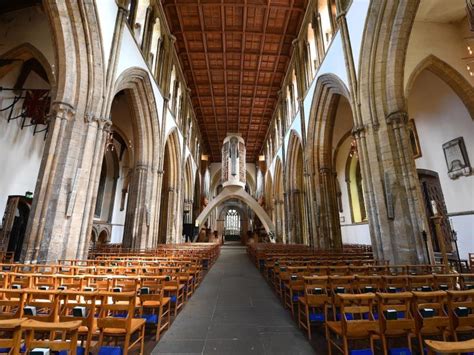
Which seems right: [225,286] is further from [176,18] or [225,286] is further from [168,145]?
[176,18]

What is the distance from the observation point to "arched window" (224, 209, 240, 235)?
29531mm

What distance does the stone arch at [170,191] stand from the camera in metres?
13.0

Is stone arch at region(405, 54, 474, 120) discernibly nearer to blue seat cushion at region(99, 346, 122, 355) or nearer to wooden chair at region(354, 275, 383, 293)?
wooden chair at region(354, 275, 383, 293)

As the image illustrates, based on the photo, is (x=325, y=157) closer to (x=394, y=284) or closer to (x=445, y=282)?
(x=445, y=282)

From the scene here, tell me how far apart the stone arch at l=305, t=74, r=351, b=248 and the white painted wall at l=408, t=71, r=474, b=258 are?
9.02 ft

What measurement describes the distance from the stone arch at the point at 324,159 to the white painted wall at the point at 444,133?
2.75 m

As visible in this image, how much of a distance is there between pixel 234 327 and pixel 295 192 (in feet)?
38.7

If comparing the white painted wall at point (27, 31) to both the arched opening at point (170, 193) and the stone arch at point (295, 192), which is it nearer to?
the arched opening at point (170, 193)

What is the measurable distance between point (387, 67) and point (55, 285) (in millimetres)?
7835

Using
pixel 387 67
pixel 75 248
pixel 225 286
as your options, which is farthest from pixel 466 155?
pixel 75 248

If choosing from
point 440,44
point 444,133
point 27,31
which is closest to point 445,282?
point 444,133

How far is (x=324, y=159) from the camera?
9.95 metres

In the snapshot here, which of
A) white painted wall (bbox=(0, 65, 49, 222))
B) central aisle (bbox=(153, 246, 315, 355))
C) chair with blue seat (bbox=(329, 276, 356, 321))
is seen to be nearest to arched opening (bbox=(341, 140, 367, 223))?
central aisle (bbox=(153, 246, 315, 355))

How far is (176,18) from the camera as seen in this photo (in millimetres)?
11945
